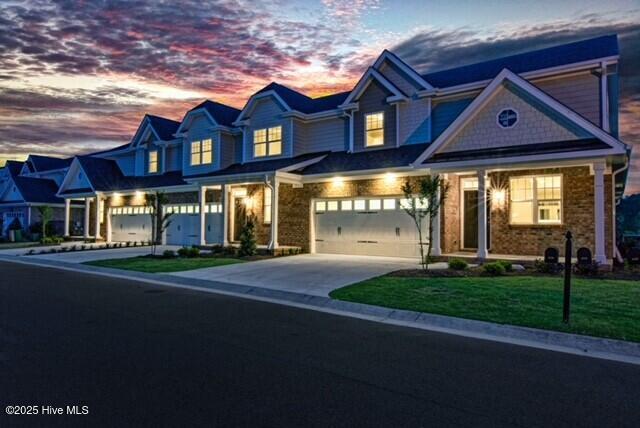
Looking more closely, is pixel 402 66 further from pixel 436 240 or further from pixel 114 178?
pixel 114 178

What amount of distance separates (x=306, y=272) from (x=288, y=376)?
8715 mm

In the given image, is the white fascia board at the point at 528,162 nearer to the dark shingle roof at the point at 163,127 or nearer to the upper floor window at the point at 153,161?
the dark shingle roof at the point at 163,127

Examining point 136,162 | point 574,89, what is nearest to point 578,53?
point 574,89

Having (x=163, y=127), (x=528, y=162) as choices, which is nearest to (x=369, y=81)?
(x=528, y=162)

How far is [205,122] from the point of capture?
2519 centimetres

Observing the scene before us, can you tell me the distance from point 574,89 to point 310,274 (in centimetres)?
1181

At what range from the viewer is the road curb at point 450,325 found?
6.09 m

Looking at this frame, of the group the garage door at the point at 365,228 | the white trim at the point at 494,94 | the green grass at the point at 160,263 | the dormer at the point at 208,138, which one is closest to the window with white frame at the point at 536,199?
the white trim at the point at 494,94

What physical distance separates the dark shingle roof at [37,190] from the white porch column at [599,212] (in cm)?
3934

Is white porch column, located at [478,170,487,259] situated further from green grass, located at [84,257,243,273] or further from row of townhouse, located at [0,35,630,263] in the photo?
green grass, located at [84,257,243,273]

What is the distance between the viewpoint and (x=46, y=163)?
44.4m

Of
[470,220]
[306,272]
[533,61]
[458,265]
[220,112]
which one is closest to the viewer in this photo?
[458,265]

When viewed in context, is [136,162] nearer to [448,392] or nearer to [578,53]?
[578,53]

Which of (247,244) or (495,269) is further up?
(247,244)
